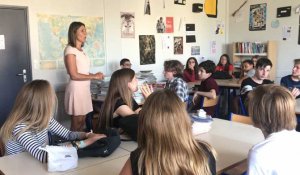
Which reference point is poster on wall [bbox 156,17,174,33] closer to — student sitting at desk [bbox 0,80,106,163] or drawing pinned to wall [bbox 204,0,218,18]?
drawing pinned to wall [bbox 204,0,218,18]

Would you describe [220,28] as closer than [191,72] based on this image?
No

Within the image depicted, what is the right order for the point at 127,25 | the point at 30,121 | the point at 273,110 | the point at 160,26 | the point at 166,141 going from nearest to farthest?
the point at 166,141, the point at 273,110, the point at 30,121, the point at 127,25, the point at 160,26

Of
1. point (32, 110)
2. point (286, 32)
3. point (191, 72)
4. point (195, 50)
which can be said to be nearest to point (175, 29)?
point (195, 50)

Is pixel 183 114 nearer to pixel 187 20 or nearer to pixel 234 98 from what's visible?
pixel 234 98

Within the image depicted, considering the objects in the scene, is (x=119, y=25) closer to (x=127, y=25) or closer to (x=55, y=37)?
(x=127, y=25)

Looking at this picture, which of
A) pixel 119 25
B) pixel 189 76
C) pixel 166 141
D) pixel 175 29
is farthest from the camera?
pixel 175 29

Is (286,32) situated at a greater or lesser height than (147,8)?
lesser

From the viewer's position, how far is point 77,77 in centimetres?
349

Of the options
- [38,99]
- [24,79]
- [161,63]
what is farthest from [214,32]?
[38,99]

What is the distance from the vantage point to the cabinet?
6582 millimetres

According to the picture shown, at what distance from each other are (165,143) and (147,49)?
15.4 ft

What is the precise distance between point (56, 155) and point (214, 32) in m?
6.12

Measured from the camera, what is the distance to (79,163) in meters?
1.73

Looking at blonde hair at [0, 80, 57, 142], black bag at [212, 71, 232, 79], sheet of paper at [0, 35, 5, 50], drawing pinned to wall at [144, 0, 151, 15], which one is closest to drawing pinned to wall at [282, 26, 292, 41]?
black bag at [212, 71, 232, 79]
